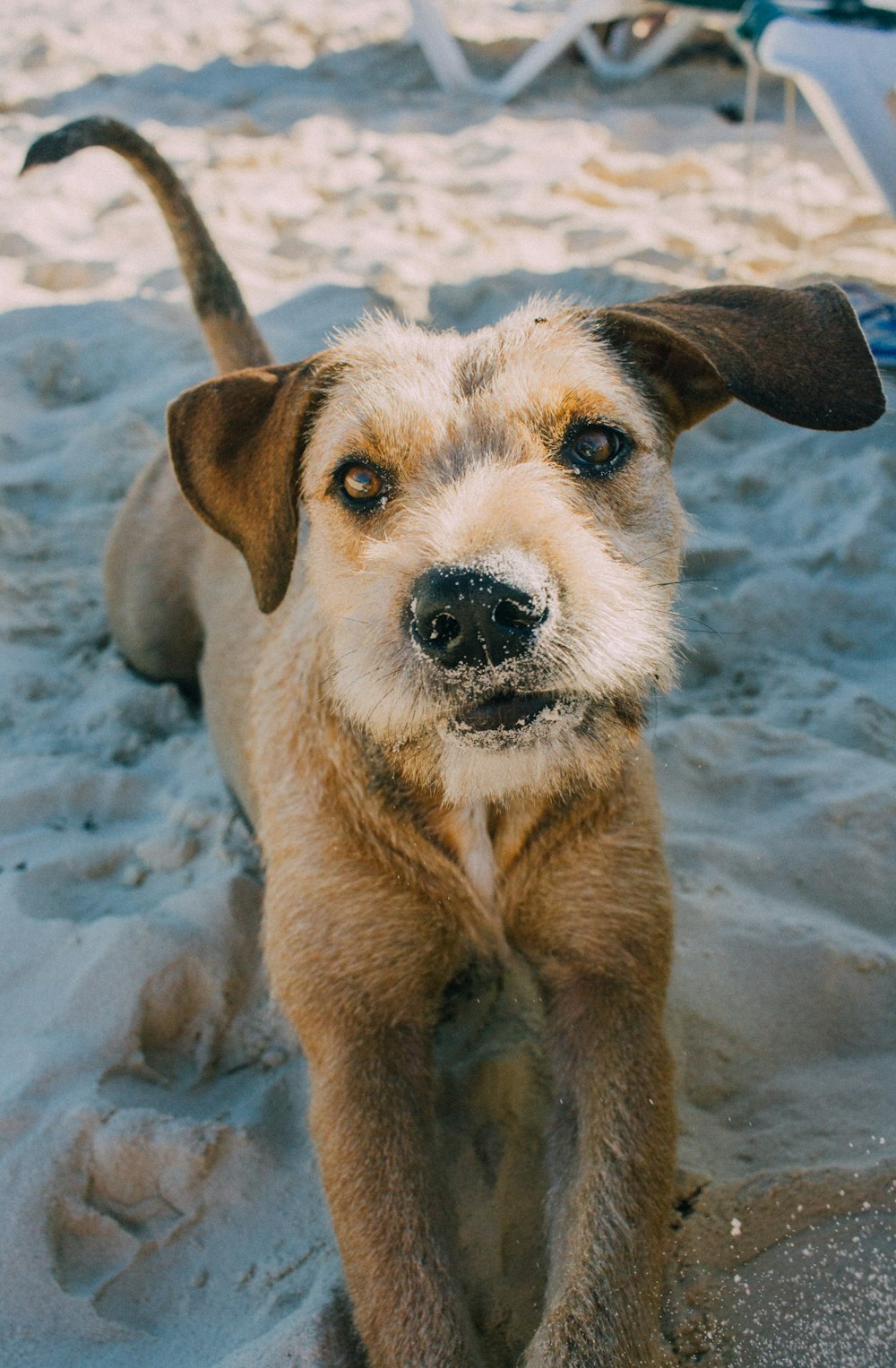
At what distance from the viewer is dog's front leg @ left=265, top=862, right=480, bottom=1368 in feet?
5.90

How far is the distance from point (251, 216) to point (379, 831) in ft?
18.1

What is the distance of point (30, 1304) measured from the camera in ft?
6.36

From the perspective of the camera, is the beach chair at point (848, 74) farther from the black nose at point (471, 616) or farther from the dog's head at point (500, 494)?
the black nose at point (471, 616)

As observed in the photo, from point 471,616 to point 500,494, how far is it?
35 cm

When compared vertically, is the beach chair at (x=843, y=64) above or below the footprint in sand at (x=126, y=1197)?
above

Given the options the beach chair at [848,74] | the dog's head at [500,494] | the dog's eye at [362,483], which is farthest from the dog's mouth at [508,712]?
the beach chair at [848,74]

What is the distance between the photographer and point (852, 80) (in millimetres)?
4703

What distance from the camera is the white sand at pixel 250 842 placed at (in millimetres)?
1938

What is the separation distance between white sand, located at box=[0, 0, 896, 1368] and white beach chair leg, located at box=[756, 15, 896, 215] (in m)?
0.81

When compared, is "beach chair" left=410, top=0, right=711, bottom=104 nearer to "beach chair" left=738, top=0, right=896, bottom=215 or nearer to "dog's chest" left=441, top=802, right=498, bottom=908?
"beach chair" left=738, top=0, right=896, bottom=215

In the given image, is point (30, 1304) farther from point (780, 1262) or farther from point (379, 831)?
point (780, 1262)

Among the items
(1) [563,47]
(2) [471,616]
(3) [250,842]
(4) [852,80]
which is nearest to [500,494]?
(2) [471,616]

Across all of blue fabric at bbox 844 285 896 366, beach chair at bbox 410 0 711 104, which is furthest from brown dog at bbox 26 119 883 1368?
beach chair at bbox 410 0 711 104

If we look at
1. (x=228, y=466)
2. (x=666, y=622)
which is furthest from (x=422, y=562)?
(x=228, y=466)
